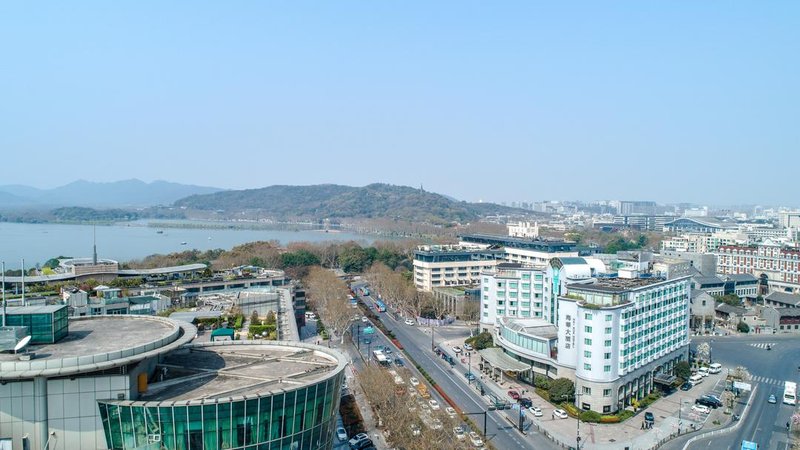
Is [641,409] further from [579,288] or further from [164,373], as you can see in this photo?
[164,373]

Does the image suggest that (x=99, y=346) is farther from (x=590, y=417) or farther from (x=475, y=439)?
(x=590, y=417)

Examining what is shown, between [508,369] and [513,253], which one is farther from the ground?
[513,253]

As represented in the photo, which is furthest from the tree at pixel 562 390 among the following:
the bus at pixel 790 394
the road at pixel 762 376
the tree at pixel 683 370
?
the bus at pixel 790 394

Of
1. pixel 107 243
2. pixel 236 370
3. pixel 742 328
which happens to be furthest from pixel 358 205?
pixel 236 370

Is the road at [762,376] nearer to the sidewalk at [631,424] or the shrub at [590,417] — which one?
the sidewalk at [631,424]

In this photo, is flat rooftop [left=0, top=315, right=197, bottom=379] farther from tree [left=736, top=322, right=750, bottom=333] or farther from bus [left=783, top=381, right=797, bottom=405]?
tree [left=736, top=322, right=750, bottom=333]

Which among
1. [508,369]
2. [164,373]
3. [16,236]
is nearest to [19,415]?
→ [164,373]
